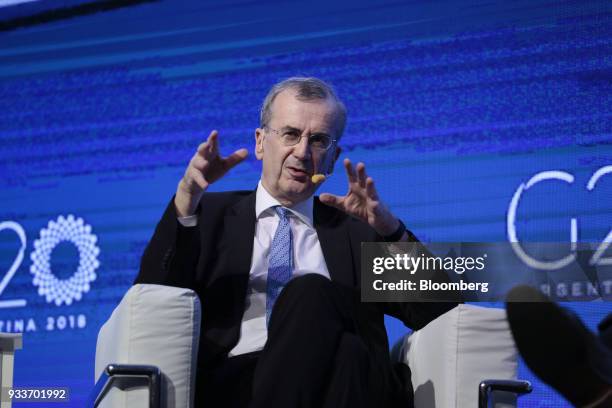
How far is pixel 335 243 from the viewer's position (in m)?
2.45

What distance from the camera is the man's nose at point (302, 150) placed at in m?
2.46

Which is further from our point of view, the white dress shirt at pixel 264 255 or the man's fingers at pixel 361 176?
the white dress shirt at pixel 264 255

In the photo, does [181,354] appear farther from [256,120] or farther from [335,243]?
[256,120]

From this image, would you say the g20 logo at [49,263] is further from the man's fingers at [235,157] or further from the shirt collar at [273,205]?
the man's fingers at [235,157]

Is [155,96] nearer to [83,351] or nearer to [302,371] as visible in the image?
[83,351]

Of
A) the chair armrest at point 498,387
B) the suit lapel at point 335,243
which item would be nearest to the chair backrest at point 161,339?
the suit lapel at point 335,243

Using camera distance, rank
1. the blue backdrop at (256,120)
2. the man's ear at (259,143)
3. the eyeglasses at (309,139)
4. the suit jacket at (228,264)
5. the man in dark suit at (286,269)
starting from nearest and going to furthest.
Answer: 1. the man in dark suit at (286,269)
2. the suit jacket at (228,264)
3. the eyeglasses at (309,139)
4. the man's ear at (259,143)
5. the blue backdrop at (256,120)

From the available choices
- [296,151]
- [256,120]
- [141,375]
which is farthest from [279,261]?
[256,120]

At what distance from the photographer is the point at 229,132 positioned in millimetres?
3484

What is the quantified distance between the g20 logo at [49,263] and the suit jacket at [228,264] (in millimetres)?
1249

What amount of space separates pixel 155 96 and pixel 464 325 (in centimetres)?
201

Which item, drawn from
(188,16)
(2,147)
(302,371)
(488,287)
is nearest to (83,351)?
(2,147)

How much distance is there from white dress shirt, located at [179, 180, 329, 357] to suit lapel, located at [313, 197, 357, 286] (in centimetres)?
2

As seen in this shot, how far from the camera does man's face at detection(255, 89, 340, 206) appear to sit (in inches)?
97.6
